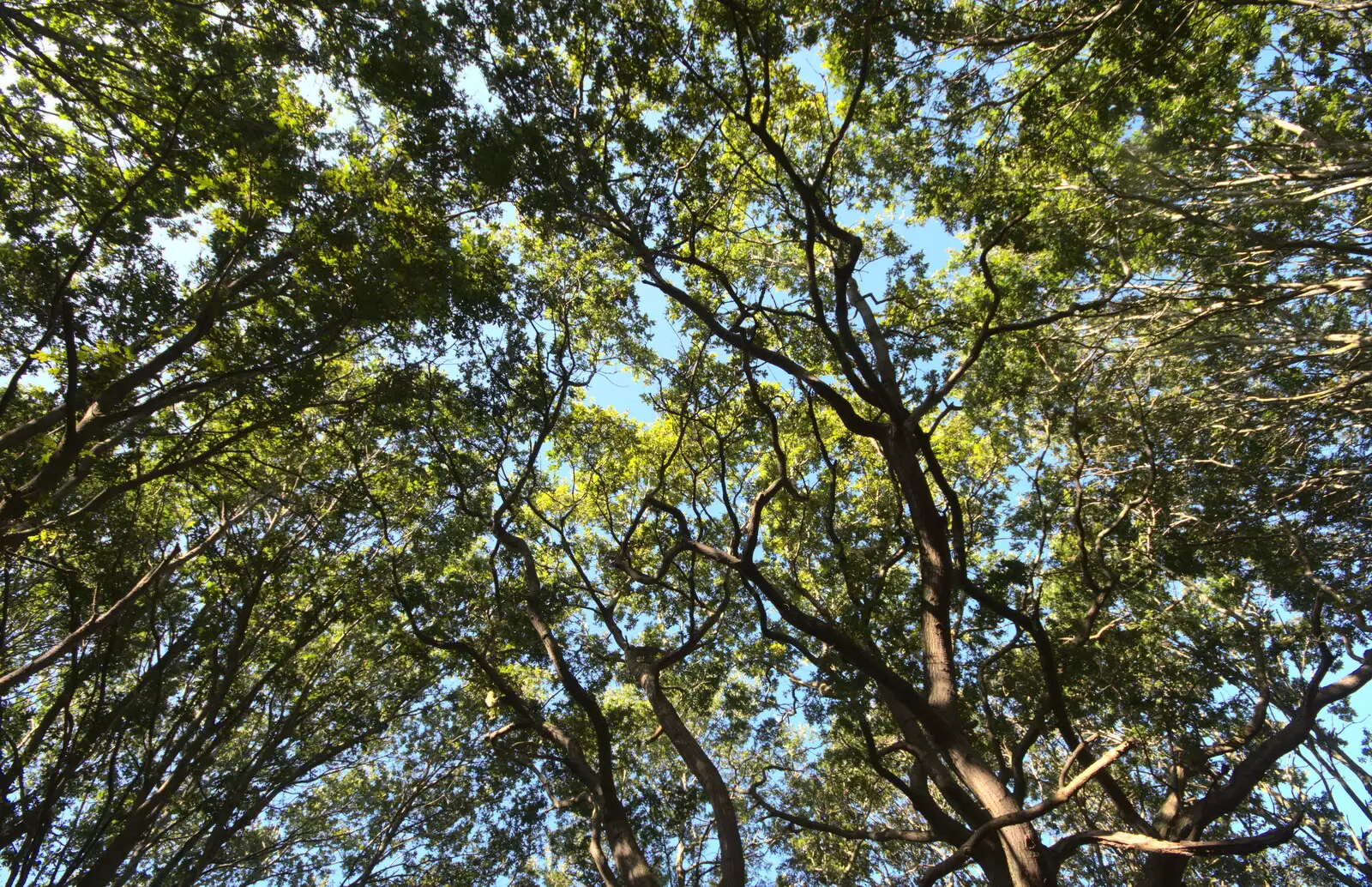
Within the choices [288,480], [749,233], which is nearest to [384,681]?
[288,480]

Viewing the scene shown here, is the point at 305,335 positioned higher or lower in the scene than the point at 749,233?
lower

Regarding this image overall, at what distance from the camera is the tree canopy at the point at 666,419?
6148 mm

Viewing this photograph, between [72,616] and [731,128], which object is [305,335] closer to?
[72,616]

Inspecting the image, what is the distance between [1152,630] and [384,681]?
42.0ft

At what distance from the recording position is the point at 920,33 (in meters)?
6.82

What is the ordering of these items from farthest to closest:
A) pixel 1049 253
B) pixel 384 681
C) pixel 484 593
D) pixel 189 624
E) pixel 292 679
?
pixel 384 681 < pixel 484 593 < pixel 292 679 < pixel 189 624 < pixel 1049 253

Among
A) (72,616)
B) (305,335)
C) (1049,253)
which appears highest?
(1049,253)

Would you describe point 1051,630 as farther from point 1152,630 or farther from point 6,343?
point 6,343

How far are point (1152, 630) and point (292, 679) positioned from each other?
516 inches

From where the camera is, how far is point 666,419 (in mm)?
10945

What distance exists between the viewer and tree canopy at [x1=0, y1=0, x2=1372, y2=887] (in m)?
6.15

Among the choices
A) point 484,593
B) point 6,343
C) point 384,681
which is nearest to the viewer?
point 6,343

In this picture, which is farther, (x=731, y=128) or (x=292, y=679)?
(x=292, y=679)

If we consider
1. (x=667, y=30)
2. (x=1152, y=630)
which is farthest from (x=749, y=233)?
(x=1152, y=630)
